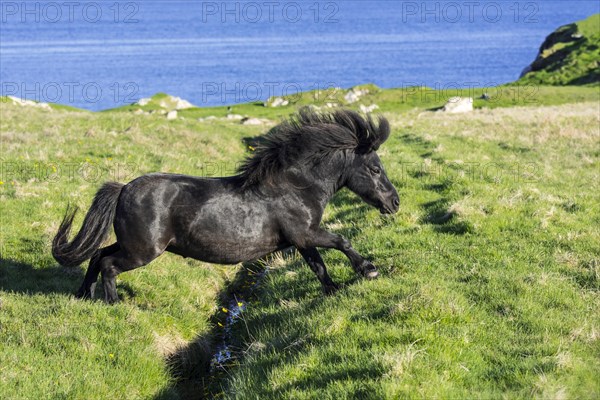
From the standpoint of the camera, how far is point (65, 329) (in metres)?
7.76

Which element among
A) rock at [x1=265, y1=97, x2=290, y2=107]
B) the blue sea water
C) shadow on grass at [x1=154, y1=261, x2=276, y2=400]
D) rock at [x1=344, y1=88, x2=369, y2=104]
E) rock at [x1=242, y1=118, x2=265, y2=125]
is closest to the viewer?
shadow on grass at [x1=154, y1=261, x2=276, y2=400]

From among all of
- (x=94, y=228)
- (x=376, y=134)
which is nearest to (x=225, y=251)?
(x=94, y=228)

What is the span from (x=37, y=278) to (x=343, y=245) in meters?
5.54

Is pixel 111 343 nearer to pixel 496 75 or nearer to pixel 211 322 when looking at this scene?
pixel 211 322

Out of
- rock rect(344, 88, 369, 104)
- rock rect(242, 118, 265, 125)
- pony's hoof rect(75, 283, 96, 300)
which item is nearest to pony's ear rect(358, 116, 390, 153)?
pony's hoof rect(75, 283, 96, 300)

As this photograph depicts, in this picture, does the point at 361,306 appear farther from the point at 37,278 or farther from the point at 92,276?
the point at 37,278

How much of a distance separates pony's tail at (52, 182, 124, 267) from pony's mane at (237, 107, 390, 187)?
1991 millimetres

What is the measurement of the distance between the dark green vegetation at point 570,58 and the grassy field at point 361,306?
52450 millimetres

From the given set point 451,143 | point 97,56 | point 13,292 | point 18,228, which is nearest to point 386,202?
point 13,292

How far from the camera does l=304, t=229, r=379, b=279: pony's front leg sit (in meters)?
8.74

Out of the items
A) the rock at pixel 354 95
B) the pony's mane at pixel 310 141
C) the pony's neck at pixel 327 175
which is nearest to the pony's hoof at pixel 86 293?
the pony's mane at pixel 310 141

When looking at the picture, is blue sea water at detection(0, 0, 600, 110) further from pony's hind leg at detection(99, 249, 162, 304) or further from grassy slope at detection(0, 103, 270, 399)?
pony's hind leg at detection(99, 249, 162, 304)

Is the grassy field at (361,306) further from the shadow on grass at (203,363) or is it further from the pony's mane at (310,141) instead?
the pony's mane at (310,141)

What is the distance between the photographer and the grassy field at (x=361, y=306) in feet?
20.1
